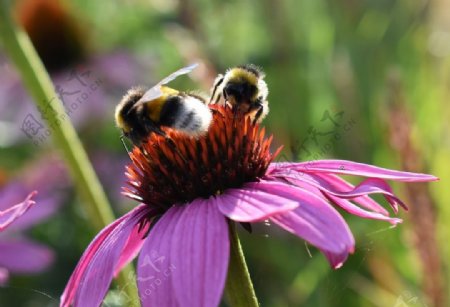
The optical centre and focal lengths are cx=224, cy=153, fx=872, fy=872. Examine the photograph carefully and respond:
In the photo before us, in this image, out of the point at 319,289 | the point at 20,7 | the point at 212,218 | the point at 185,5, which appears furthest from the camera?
the point at 20,7

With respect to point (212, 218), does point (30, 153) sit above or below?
below

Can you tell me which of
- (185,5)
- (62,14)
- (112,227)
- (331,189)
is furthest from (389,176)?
(62,14)

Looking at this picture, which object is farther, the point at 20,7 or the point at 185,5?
the point at 20,7

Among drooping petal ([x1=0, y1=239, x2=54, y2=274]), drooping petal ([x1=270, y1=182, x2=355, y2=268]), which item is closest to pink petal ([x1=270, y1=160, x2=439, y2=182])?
drooping petal ([x1=270, y1=182, x2=355, y2=268])

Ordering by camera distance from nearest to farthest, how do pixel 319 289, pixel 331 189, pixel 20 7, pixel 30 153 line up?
1. pixel 331 189
2. pixel 319 289
3. pixel 30 153
4. pixel 20 7

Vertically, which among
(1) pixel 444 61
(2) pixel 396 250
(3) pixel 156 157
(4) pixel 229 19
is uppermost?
(3) pixel 156 157

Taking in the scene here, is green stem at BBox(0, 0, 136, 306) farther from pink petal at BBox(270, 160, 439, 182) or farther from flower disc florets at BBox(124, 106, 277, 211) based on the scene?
pink petal at BBox(270, 160, 439, 182)

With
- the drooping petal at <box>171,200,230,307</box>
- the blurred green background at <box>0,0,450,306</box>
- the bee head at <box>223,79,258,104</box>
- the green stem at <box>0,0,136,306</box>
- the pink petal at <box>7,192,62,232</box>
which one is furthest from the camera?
the pink petal at <box>7,192,62,232</box>

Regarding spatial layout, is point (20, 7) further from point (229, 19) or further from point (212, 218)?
point (212, 218)

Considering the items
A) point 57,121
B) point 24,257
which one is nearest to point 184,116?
point 57,121
